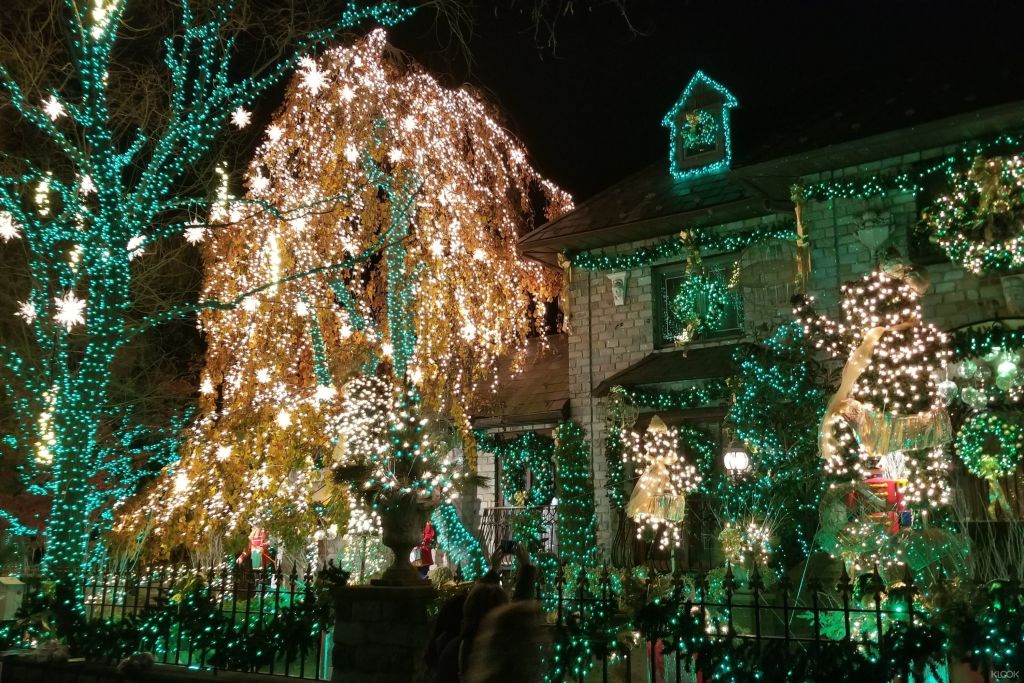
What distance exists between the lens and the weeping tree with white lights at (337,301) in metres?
13.7

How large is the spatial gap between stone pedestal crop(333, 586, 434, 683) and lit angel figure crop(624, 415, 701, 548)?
7.73 meters

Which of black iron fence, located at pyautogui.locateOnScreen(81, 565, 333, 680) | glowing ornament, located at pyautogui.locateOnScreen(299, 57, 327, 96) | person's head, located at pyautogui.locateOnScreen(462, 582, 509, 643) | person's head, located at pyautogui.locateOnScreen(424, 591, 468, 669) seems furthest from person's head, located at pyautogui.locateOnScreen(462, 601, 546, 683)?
glowing ornament, located at pyautogui.locateOnScreen(299, 57, 327, 96)

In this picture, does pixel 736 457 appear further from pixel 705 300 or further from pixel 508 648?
pixel 508 648

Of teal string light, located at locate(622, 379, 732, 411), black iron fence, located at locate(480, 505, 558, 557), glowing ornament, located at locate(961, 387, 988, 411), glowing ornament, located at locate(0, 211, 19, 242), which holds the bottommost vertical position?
black iron fence, located at locate(480, 505, 558, 557)

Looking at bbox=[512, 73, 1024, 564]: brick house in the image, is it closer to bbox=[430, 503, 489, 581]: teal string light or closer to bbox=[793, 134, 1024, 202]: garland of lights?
bbox=[793, 134, 1024, 202]: garland of lights

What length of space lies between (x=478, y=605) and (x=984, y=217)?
9.64 metres

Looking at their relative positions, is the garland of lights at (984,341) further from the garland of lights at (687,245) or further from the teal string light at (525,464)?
the teal string light at (525,464)

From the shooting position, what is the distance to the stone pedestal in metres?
5.98

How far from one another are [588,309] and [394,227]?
15.2 feet

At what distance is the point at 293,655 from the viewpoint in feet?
23.4

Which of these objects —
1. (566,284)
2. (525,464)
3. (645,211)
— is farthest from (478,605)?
(525,464)

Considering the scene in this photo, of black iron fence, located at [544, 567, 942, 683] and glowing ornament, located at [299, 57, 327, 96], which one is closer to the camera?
black iron fence, located at [544, 567, 942, 683]

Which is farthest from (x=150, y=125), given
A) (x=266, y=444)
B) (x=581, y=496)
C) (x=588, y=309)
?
(x=581, y=496)

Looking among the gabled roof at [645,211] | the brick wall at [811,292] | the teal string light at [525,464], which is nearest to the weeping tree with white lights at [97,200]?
the gabled roof at [645,211]
